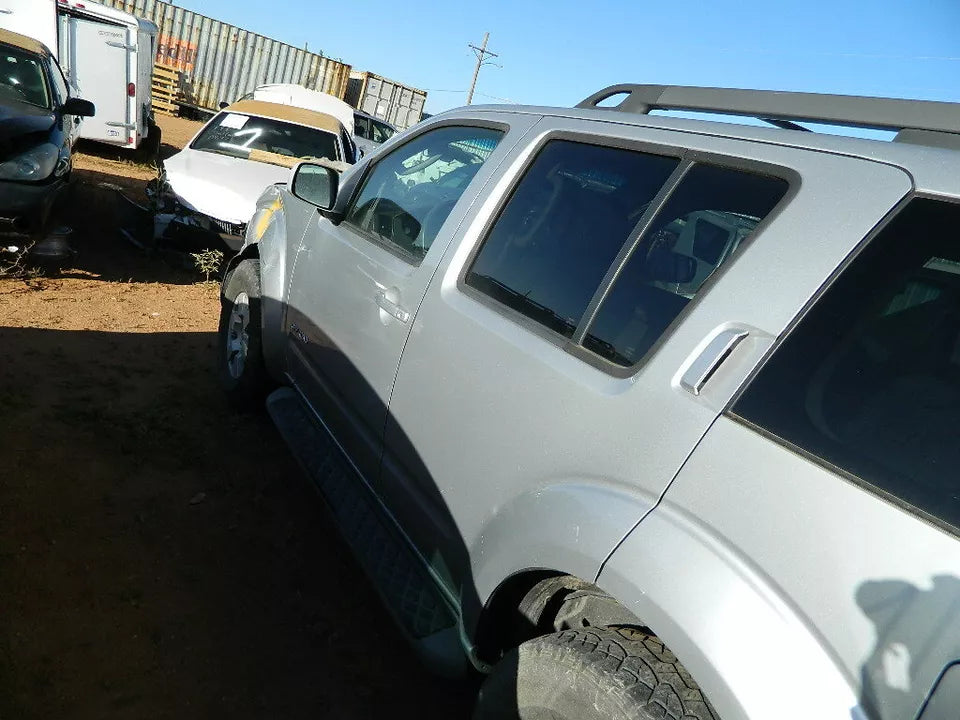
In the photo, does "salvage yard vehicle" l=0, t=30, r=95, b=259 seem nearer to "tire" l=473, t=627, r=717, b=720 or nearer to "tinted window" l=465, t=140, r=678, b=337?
"tinted window" l=465, t=140, r=678, b=337

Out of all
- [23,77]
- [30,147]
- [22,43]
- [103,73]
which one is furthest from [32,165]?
[103,73]

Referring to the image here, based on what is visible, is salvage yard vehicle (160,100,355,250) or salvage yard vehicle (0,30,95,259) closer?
salvage yard vehicle (0,30,95,259)

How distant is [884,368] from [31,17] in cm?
1330

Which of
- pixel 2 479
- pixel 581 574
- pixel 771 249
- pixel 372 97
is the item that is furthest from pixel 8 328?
pixel 372 97

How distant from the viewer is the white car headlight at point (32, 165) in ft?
17.4

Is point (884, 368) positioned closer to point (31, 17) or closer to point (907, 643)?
point (907, 643)

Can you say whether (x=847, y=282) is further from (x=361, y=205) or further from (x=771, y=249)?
(x=361, y=205)

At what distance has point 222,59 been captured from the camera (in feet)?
70.1

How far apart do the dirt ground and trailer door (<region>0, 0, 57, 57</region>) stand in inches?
336

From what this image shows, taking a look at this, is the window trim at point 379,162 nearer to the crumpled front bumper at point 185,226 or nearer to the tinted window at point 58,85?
the crumpled front bumper at point 185,226

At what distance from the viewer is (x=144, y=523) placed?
10.2 ft

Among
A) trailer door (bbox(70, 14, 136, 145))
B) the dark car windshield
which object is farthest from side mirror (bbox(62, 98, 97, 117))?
trailer door (bbox(70, 14, 136, 145))

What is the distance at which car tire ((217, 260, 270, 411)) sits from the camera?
3850mm

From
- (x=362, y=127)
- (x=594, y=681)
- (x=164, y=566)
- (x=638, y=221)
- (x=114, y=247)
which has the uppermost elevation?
(x=638, y=221)
